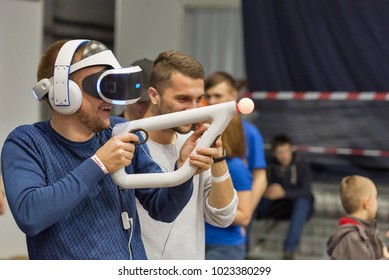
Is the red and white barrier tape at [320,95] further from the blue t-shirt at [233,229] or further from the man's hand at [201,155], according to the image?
the man's hand at [201,155]

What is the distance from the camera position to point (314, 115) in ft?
18.4

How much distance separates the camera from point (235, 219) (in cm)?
259

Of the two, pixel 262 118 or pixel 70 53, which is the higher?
pixel 70 53

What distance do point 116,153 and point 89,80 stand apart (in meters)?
0.20

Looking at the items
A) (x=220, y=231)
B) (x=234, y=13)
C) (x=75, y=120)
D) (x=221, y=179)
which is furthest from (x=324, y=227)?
(x=75, y=120)

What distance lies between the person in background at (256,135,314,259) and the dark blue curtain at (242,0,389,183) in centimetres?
28

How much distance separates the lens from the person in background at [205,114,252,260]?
2607 millimetres

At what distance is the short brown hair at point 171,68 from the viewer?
74.5 inches

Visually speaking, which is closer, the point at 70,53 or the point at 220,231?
the point at 70,53

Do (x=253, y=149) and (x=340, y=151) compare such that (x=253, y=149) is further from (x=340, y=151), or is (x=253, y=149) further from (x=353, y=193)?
(x=340, y=151)

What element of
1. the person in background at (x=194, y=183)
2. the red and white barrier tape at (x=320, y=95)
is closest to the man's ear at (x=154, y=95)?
the person in background at (x=194, y=183)

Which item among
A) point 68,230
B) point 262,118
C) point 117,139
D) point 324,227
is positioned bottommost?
point 324,227
